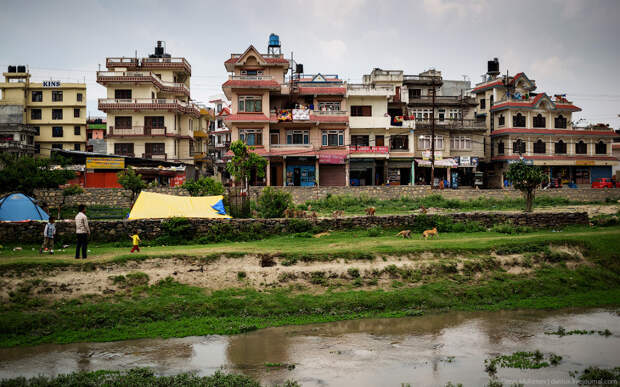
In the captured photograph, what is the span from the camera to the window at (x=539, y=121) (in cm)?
6050

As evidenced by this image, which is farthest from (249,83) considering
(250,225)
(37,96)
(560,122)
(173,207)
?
(560,122)

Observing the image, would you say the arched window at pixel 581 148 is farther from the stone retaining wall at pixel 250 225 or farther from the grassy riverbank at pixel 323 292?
the grassy riverbank at pixel 323 292

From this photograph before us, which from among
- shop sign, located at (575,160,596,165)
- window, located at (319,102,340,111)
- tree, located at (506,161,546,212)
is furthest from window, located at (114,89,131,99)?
shop sign, located at (575,160,596,165)

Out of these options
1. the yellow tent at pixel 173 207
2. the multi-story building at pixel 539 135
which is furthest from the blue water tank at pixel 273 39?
the multi-story building at pixel 539 135

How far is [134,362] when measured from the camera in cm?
1408

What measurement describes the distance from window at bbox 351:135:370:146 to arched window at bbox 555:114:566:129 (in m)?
26.8

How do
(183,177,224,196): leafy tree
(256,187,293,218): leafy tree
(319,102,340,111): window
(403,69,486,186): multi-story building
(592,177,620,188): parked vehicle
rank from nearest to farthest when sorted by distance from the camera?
(256,187,293,218): leafy tree → (183,177,224,196): leafy tree → (319,102,340,111): window → (592,177,620,188): parked vehicle → (403,69,486,186): multi-story building

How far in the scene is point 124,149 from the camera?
5647 cm

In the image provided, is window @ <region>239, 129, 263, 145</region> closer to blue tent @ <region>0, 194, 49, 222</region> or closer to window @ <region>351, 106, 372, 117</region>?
window @ <region>351, 106, 372, 117</region>

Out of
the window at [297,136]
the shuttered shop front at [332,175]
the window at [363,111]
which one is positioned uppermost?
the window at [363,111]

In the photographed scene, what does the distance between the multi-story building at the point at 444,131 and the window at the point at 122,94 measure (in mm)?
33929

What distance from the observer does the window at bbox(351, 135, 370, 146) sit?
179 ft

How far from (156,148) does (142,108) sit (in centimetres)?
508

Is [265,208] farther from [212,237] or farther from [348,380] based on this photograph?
[348,380]
